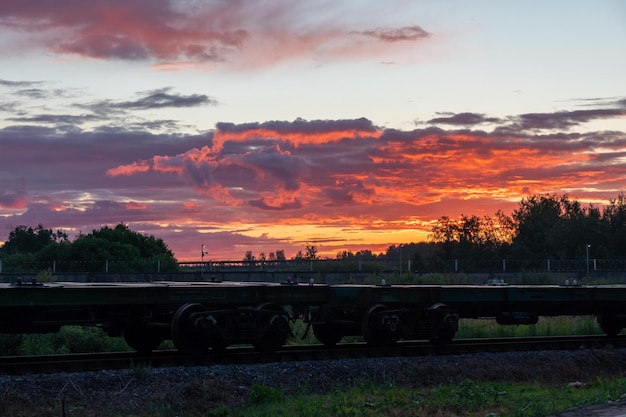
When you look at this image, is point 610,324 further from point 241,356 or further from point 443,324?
point 241,356

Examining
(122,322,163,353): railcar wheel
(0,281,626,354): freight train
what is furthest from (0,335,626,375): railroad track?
(0,281,626,354): freight train

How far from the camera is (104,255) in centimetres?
8550

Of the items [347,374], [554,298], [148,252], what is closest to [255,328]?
[347,374]

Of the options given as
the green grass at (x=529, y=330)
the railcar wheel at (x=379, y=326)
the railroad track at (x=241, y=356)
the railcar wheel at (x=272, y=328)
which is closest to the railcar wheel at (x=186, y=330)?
the railroad track at (x=241, y=356)

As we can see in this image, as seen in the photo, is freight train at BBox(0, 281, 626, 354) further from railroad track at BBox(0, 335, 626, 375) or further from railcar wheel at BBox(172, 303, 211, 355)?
railroad track at BBox(0, 335, 626, 375)

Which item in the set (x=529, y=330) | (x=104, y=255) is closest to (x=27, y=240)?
(x=104, y=255)

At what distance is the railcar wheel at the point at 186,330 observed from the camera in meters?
17.5

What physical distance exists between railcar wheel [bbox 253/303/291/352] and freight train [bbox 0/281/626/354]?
0.07 feet

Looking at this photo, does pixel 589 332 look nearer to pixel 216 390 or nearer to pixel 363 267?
pixel 216 390

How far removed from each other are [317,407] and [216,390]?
6.23ft

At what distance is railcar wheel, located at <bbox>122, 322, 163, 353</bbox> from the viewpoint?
18453 millimetres

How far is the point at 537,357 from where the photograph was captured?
68.5 feet

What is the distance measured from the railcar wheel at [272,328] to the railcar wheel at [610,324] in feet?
39.6

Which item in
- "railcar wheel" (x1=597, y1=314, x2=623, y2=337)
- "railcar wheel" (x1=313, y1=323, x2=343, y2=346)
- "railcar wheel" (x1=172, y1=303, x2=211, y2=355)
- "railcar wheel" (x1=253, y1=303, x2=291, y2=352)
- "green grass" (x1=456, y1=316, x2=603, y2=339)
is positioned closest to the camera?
"railcar wheel" (x1=172, y1=303, x2=211, y2=355)
